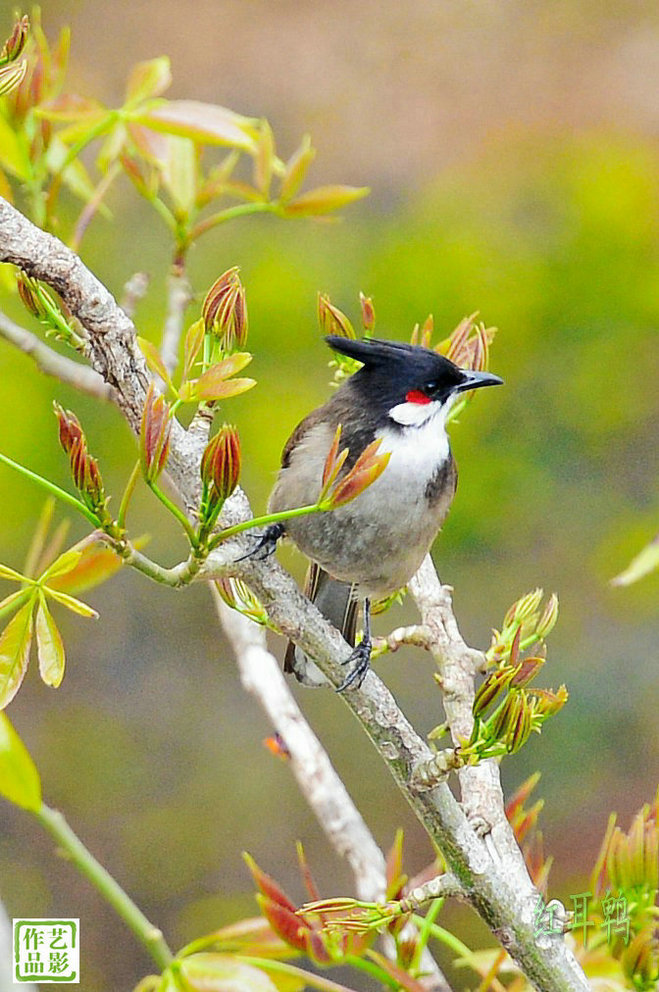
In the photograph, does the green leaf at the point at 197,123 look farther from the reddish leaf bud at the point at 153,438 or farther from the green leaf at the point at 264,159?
the reddish leaf bud at the point at 153,438

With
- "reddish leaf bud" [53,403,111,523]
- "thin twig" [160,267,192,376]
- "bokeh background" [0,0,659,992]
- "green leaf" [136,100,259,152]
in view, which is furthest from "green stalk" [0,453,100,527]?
"bokeh background" [0,0,659,992]

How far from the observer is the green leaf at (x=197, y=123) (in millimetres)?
958

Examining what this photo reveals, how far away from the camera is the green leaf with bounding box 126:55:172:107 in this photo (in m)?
1.02

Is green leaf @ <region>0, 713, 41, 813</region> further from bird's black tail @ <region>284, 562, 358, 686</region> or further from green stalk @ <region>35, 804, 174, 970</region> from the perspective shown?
bird's black tail @ <region>284, 562, 358, 686</region>

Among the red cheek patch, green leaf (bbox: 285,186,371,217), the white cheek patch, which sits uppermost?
green leaf (bbox: 285,186,371,217)

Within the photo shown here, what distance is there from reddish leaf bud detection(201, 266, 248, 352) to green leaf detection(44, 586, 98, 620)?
168 millimetres

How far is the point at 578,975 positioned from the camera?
0.73 metres

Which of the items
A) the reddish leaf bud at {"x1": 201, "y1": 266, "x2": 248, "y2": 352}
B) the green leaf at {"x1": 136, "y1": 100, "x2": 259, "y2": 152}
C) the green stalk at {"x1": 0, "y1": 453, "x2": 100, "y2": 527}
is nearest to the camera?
the green stalk at {"x1": 0, "y1": 453, "x2": 100, "y2": 527}

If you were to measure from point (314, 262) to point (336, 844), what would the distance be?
167 centimetres

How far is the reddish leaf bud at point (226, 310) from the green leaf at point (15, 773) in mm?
274

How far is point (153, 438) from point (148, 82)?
1.80ft

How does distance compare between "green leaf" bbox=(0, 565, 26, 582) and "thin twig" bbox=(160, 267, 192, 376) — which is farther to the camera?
"thin twig" bbox=(160, 267, 192, 376)

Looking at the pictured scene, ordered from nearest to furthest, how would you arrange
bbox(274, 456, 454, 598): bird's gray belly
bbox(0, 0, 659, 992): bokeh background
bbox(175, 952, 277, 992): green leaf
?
1. bbox(175, 952, 277, 992): green leaf
2. bbox(274, 456, 454, 598): bird's gray belly
3. bbox(0, 0, 659, 992): bokeh background

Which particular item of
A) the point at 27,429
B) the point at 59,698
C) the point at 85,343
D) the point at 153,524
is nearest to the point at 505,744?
the point at 85,343
